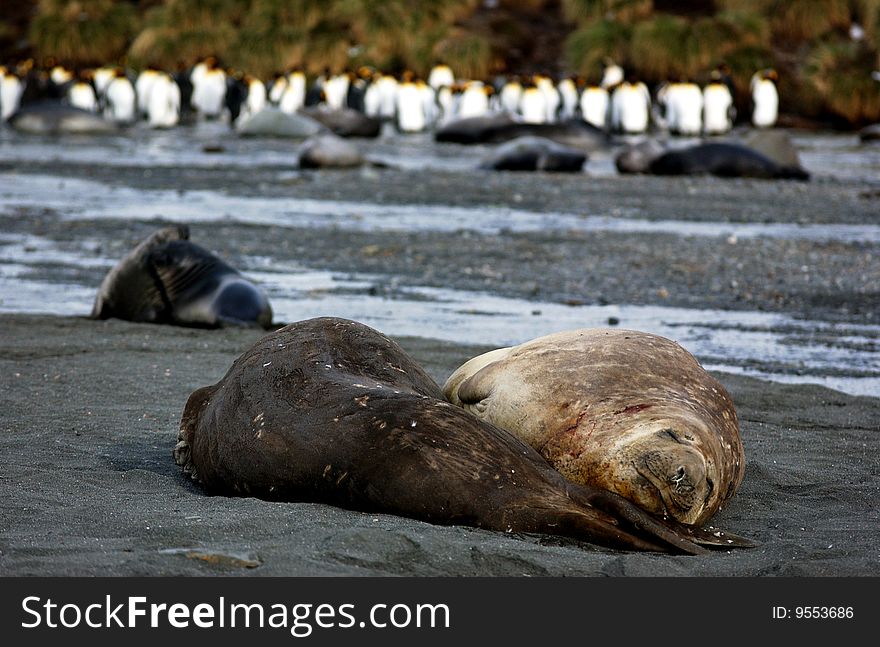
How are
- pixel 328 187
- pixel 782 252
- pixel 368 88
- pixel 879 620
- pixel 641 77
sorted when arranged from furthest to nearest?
pixel 641 77 → pixel 368 88 → pixel 328 187 → pixel 782 252 → pixel 879 620

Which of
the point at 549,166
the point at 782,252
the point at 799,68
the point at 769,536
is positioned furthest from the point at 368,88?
the point at 769,536

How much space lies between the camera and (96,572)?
3287 millimetres

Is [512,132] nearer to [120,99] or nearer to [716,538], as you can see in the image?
[120,99]

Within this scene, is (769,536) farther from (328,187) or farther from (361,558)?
(328,187)

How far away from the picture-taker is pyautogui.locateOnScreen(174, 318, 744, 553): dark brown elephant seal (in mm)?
3775

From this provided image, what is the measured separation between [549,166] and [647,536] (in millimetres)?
18994

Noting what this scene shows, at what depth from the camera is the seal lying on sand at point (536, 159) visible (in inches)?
879

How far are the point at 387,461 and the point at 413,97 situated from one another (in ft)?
109

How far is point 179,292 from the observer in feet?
28.6

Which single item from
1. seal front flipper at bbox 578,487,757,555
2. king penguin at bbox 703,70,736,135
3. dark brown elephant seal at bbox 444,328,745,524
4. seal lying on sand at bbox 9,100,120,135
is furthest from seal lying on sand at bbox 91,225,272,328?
king penguin at bbox 703,70,736,135

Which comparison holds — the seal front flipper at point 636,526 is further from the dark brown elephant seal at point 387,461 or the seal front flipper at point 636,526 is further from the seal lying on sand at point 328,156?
the seal lying on sand at point 328,156

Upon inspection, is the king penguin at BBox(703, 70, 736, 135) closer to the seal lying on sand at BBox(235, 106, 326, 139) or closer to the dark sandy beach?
the seal lying on sand at BBox(235, 106, 326, 139)

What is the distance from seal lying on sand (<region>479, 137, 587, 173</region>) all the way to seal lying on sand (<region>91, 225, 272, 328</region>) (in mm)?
13840

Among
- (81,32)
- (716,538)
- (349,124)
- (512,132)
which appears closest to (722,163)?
(512,132)
